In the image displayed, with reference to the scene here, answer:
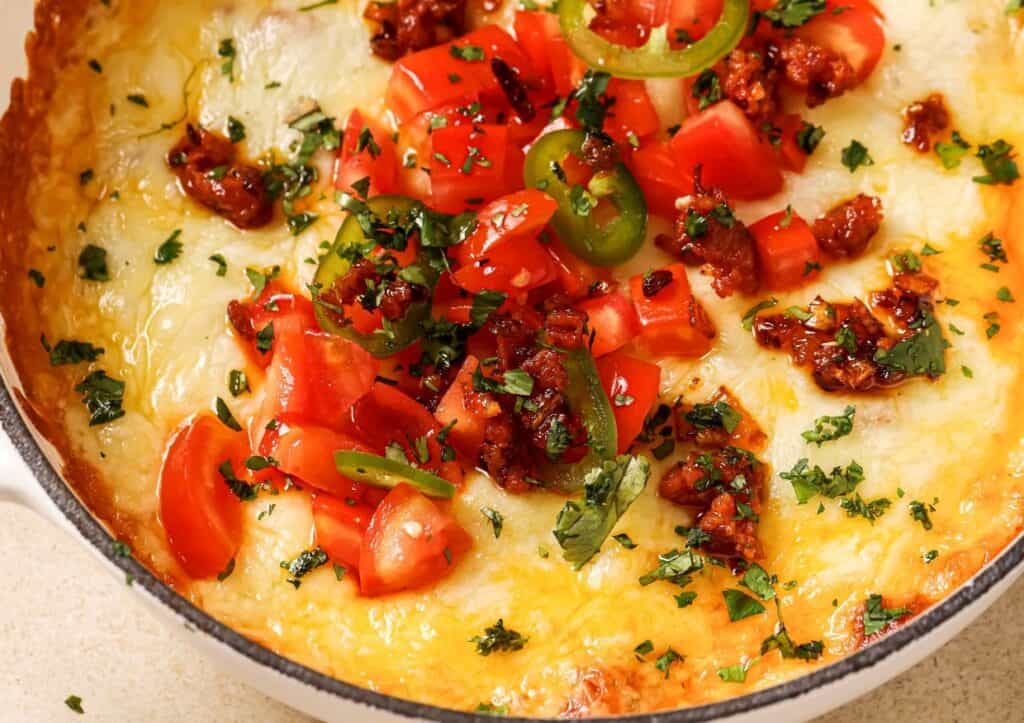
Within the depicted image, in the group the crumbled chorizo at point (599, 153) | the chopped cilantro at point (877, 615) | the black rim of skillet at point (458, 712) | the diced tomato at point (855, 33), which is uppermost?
the diced tomato at point (855, 33)

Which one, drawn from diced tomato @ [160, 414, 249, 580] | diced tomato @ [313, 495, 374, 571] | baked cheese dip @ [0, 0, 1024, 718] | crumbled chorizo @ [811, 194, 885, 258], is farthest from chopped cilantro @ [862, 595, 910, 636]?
diced tomato @ [160, 414, 249, 580]

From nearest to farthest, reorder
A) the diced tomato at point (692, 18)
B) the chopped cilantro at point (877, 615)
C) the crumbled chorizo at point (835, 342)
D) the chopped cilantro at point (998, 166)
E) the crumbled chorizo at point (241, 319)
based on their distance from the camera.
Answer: the chopped cilantro at point (877, 615), the crumbled chorizo at point (835, 342), the crumbled chorizo at point (241, 319), the chopped cilantro at point (998, 166), the diced tomato at point (692, 18)

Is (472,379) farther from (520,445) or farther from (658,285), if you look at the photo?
(658,285)

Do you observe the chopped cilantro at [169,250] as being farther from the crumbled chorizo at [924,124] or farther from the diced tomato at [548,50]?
the crumbled chorizo at [924,124]

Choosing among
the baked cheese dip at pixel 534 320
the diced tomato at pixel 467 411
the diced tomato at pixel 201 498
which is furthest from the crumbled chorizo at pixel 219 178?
the diced tomato at pixel 467 411

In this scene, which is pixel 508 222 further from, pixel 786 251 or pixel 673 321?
pixel 786 251

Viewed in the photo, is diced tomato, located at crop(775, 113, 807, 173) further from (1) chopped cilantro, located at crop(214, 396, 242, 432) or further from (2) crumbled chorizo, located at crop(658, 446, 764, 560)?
(1) chopped cilantro, located at crop(214, 396, 242, 432)
